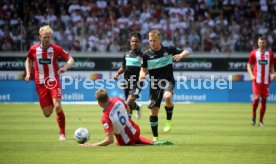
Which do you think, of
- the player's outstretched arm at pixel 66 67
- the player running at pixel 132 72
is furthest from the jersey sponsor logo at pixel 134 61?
the player's outstretched arm at pixel 66 67

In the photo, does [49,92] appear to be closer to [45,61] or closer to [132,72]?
[45,61]

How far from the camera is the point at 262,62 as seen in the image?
1889cm

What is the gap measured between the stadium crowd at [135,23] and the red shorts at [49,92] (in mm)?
17390

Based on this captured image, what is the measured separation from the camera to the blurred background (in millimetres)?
31625

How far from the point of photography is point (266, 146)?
41.1 feet

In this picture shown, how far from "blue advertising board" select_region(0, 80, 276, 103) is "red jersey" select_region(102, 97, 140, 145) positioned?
1753 centimetres

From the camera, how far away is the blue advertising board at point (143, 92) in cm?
2939

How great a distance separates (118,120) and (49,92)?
3.14 m

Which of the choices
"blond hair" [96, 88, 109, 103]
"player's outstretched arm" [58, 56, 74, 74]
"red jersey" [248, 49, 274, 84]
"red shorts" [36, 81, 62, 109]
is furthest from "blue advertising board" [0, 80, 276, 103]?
"blond hair" [96, 88, 109, 103]

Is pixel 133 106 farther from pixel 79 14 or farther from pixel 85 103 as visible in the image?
pixel 79 14

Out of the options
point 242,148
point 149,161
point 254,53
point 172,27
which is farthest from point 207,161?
point 172,27

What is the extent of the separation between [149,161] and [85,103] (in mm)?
19634

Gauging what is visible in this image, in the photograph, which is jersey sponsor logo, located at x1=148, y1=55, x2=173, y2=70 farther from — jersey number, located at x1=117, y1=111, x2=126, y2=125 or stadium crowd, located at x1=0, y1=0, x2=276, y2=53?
stadium crowd, located at x1=0, y1=0, x2=276, y2=53

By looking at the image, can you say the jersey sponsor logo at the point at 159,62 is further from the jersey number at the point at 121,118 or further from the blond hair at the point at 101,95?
the blond hair at the point at 101,95
